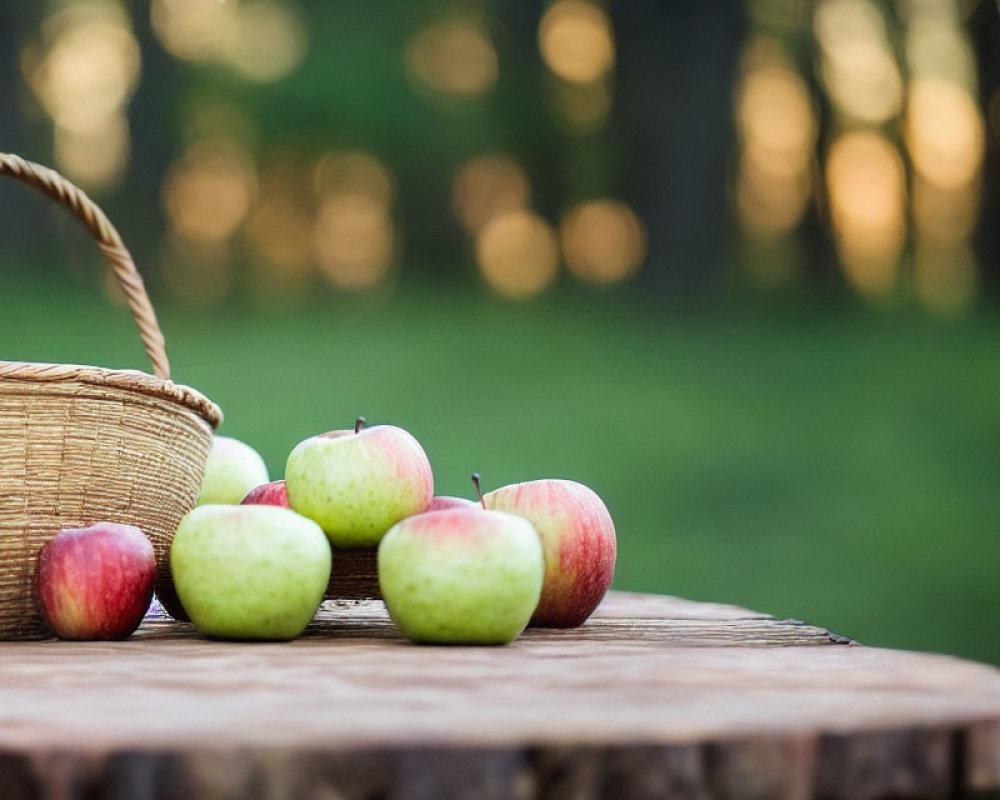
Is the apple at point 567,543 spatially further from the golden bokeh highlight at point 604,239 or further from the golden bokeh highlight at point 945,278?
the golden bokeh highlight at point 945,278

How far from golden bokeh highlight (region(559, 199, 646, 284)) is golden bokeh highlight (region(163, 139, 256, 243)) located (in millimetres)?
1545

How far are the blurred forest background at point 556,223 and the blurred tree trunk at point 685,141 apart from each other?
0.01 m

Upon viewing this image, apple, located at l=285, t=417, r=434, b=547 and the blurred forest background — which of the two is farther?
the blurred forest background

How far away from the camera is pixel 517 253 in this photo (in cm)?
584

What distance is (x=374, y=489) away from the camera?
1.28 metres

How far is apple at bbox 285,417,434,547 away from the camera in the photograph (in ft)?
4.18

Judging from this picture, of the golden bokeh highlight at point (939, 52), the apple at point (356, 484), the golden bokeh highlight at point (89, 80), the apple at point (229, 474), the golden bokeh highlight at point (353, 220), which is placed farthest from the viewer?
the golden bokeh highlight at point (939, 52)

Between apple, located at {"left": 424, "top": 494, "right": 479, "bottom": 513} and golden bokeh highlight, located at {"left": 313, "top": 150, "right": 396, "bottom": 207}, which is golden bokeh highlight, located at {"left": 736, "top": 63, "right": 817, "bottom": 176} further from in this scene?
apple, located at {"left": 424, "top": 494, "right": 479, "bottom": 513}

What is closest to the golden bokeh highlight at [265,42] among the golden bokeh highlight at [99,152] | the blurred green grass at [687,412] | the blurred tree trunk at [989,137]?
the golden bokeh highlight at [99,152]

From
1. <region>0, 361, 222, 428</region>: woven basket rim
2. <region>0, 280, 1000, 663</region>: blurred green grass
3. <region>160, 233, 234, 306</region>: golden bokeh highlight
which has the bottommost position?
<region>0, 280, 1000, 663</region>: blurred green grass

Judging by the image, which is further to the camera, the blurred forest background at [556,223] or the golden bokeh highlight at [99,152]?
the golden bokeh highlight at [99,152]

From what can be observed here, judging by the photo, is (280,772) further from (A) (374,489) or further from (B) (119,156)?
(B) (119,156)

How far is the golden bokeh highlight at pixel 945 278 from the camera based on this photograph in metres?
5.73

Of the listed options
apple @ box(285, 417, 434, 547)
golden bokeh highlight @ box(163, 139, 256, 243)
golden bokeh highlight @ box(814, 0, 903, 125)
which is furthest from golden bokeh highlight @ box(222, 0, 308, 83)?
apple @ box(285, 417, 434, 547)
